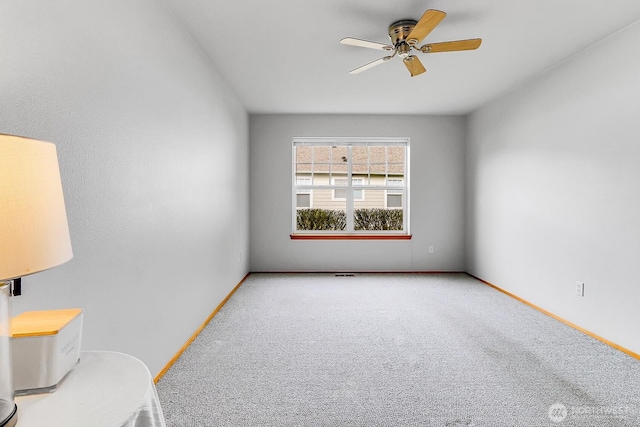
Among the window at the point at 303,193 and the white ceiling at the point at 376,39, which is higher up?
the white ceiling at the point at 376,39

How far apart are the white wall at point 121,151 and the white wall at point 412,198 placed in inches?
80.5

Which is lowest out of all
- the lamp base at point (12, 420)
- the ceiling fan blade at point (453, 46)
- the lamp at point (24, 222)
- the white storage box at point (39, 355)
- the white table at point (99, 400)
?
the white table at point (99, 400)

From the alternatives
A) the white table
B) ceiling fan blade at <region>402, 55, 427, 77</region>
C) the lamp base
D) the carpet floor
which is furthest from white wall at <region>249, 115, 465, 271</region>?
the lamp base

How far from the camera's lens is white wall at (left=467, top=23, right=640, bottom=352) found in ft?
8.13

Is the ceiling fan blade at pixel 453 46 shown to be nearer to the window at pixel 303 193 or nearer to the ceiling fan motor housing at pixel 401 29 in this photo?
the ceiling fan motor housing at pixel 401 29

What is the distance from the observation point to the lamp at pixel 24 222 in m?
0.57

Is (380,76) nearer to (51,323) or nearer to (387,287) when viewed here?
(387,287)

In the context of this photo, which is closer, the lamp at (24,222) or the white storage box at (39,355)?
the lamp at (24,222)

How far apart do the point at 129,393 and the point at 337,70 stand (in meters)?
3.19

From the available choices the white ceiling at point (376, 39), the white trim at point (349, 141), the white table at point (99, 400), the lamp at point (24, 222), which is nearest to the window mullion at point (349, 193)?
the white trim at point (349, 141)

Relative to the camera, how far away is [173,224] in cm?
229

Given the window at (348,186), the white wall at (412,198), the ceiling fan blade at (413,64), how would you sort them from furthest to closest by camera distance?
the window at (348,186) → the white wall at (412,198) → the ceiling fan blade at (413,64)

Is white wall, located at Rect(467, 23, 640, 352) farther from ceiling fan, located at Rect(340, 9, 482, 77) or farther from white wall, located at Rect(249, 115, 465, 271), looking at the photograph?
ceiling fan, located at Rect(340, 9, 482, 77)

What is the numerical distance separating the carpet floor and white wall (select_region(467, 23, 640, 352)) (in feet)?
1.15
